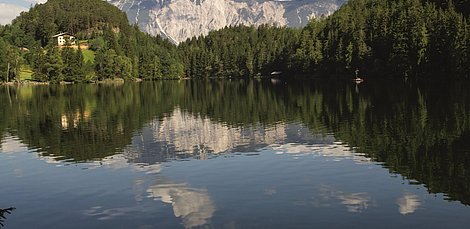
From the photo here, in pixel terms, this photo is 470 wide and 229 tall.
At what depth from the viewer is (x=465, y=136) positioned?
49.2m

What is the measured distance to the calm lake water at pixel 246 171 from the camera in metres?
28.1

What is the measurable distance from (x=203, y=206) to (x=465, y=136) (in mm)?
31509

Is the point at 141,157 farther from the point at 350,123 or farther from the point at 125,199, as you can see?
the point at 350,123

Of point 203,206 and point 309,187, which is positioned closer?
point 203,206

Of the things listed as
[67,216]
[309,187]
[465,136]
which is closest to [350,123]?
[465,136]

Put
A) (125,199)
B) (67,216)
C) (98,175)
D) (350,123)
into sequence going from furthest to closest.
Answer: (350,123) → (98,175) → (125,199) → (67,216)

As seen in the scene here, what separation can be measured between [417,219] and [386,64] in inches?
6561

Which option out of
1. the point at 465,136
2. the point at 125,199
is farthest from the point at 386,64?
the point at 125,199

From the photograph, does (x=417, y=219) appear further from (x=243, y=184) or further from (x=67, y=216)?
(x=67, y=216)

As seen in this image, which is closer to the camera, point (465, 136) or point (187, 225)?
point (187, 225)

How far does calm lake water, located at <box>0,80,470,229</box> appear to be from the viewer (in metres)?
28.1

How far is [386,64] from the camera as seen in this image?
605ft

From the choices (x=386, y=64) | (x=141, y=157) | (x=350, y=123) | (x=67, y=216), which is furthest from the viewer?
(x=386, y=64)

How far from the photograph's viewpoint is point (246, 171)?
4012cm
